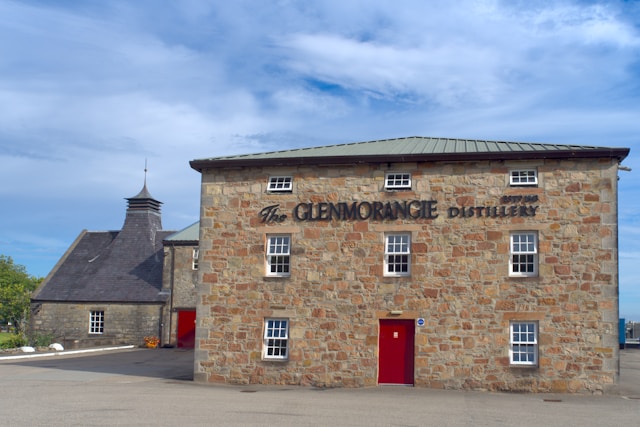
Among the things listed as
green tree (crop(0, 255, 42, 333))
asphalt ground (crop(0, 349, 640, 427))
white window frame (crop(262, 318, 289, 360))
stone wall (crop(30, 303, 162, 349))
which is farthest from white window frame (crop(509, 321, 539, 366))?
green tree (crop(0, 255, 42, 333))

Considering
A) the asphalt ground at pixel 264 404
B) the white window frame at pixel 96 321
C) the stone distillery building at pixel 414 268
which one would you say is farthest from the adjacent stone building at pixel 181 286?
the stone distillery building at pixel 414 268

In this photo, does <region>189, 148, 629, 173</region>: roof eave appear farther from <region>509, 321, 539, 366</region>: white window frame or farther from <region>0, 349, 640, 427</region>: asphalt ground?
<region>0, 349, 640, 427</region>: asphalt ground

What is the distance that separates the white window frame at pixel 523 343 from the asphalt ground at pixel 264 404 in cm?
117

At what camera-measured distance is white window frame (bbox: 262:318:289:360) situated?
22.7 metres

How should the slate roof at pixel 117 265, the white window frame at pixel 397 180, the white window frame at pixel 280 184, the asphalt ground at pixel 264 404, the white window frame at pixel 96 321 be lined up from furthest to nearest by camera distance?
the slate roof at pixel 117 265
the white window frame at pixel 96 321
the white window frame at pixel 280 184
the white window frame at pixel 397 180
the asphalt ground at pixel 264 404

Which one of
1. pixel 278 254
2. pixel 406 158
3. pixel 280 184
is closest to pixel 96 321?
pixel 278 254

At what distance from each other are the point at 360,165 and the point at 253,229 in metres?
4.11

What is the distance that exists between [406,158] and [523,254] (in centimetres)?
468

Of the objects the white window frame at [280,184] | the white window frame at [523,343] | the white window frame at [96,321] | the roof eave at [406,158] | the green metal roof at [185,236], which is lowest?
the white window frame at [96,321]

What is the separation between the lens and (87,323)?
40.5 metres

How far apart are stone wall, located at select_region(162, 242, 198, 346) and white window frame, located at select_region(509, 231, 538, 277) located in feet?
72.7

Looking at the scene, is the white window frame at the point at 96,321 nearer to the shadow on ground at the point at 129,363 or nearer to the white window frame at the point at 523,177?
the shadow on ground at the point at 129,363

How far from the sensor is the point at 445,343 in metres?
21.6

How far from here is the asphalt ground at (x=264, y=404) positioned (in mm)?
14391
